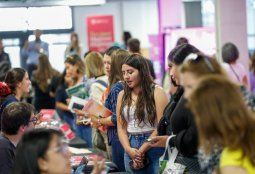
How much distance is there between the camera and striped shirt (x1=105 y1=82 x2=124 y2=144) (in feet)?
20.9

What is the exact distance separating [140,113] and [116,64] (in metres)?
1.02

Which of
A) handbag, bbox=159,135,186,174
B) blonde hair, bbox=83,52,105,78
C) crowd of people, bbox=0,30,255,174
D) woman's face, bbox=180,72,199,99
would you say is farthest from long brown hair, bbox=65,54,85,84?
woman's face, bbox=180,72,199,99

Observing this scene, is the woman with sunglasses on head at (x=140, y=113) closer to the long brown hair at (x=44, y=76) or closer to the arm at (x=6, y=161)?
the arm at (x=6, y=161)

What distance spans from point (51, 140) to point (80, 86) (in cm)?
528

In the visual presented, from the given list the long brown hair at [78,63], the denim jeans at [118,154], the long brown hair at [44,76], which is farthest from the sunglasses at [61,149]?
the long brown hair at [44,76]

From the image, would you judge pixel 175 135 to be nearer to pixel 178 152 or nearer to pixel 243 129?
pixel 178 152

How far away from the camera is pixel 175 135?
4.43m

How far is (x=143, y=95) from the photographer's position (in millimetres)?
5645

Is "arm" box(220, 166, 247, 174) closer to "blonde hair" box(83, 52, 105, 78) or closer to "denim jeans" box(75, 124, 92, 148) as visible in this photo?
"blonde hair" box(83, 52, 105, 78)

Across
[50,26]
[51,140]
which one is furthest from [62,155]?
[50,26]

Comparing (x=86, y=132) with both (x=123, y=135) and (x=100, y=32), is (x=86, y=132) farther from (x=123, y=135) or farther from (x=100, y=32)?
(x=100, y=32)

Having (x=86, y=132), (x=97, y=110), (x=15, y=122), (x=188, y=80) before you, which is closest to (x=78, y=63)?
(x=86, y=132)

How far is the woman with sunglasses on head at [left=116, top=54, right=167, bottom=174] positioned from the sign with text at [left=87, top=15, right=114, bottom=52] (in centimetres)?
1402

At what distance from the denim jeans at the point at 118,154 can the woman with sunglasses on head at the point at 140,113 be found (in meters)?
0.66
